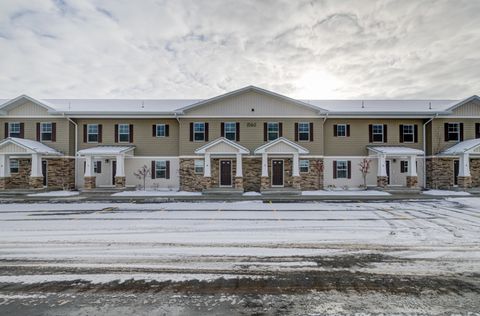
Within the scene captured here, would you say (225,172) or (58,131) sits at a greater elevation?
(58,131)

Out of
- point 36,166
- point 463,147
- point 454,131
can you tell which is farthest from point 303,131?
point 36,166

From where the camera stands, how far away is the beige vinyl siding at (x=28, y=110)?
904 inches

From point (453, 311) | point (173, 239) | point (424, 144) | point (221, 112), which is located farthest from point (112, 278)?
point (424, 144)

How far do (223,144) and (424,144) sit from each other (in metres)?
16.9

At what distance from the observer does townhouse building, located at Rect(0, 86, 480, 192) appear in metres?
22.2

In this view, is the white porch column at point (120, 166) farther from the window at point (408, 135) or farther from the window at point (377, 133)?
the window at point (408, 135)

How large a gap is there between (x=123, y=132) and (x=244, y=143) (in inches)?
403

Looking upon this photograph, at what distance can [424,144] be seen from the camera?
76.3ft

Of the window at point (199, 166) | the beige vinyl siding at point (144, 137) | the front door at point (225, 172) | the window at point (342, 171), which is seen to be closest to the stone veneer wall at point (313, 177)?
the window at point (342, 171)

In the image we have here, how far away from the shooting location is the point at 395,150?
21906mm

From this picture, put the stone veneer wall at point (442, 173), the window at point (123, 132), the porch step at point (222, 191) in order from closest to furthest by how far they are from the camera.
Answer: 1. the porch step at point (222, 191)
2. the stone veneer wall at point (442, 173)
3. the window at point (123, 132)

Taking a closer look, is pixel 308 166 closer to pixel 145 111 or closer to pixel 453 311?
pixel 145 111

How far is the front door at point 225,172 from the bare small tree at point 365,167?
35.1 feet

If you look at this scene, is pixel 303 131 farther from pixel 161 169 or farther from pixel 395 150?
pixel 161 169
